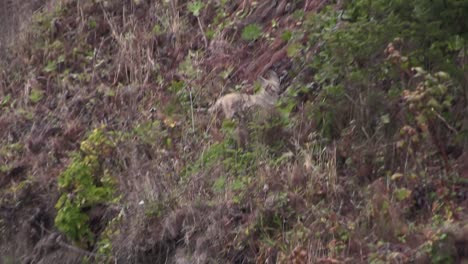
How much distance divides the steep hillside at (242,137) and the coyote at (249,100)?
28mm

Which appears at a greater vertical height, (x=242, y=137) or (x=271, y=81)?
(x=242, y=137)

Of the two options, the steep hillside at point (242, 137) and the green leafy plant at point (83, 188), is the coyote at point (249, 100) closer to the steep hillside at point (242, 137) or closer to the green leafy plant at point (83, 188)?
the steep hillside at point (242, 137)

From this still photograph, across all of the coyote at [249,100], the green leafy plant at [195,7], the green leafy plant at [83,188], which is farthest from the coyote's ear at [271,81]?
the green leafy plant at [195,7]

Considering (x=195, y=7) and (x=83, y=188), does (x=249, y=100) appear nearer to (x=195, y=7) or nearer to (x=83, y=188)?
(x=83, y=188)

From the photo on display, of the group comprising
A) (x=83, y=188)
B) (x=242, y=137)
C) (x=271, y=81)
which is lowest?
(x=83, y=188)

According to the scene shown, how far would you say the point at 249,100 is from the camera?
9820 mm

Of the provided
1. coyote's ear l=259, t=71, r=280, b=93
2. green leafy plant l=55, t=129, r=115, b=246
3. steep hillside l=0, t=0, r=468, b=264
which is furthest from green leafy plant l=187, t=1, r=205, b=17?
green leafy plant l=55, t=129, r=115, b=246

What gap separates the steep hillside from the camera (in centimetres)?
758

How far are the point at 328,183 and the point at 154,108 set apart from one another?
311 centimetres

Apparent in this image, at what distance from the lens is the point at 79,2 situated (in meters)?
13.0

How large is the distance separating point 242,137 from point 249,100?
0.63 m

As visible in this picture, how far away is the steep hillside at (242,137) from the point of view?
7.58 metres

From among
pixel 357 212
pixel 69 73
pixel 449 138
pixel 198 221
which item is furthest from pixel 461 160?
pixel 69 73

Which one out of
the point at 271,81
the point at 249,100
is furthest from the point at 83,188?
the point at 271,81
